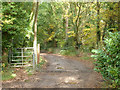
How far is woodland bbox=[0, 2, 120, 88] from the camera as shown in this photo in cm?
524

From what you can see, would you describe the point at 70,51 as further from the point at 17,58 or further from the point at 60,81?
the point at 60,81

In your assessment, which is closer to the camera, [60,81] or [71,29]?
[60,81]

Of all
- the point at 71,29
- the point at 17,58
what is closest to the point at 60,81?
the point at 17,58

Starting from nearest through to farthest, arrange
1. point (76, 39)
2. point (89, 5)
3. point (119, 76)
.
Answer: point (119, 76) < point (89, 5) < point (76, 39)

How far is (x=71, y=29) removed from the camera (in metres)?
19.5

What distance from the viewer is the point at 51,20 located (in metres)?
19.3

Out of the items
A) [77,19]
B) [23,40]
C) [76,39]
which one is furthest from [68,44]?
[23,40]

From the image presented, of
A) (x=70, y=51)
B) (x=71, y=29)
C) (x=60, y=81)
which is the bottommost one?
(x=60, y=81)

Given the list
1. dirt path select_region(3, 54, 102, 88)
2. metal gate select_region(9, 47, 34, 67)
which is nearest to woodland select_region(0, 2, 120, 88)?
metal gate select_region(9, 47, 34, 67)

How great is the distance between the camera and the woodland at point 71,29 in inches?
206

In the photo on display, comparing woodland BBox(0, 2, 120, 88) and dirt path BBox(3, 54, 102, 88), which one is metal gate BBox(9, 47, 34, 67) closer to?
woodland BBox(0, 2, 120, 88)

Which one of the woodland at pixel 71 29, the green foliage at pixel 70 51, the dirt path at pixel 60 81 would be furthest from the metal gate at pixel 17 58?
the green foliage at pixel 70 51

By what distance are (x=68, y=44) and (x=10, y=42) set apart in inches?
459

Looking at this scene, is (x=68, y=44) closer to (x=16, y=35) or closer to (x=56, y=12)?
(x=56, y=12)
